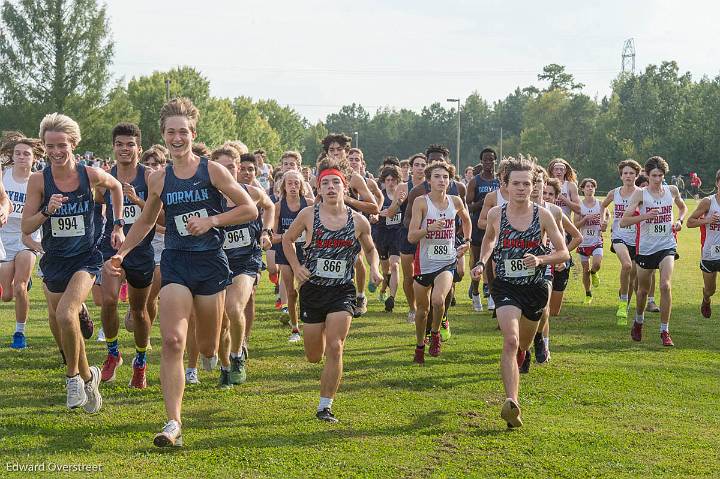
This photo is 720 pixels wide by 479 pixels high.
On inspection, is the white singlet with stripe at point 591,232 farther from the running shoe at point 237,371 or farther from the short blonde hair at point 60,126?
the short blonde hair at point 60,126

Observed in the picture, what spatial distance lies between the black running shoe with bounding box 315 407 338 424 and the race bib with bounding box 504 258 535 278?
1.87 m

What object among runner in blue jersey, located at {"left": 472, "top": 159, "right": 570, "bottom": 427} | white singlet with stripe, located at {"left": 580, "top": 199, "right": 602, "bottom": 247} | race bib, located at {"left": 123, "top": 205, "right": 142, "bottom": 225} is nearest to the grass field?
runner in blue jersey, located at {"left": 472, "top": 159, "right": 570, "bottom": 427}

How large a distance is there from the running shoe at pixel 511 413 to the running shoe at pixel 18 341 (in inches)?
236

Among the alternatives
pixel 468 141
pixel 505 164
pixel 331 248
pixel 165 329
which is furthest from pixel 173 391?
pixel 468 141

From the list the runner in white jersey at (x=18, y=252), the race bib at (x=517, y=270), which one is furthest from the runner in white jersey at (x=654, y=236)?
the runner in white jersey at (x=18, y=252)

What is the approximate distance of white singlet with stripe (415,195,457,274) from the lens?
975 cm

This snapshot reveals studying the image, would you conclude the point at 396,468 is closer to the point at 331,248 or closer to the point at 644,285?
the point at 331,248

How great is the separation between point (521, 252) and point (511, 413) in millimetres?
1452

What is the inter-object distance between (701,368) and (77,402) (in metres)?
6.44

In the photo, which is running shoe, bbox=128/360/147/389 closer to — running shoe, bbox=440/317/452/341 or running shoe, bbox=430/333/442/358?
running shoe, bbox=430/333/442/358

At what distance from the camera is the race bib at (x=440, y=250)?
9.73m

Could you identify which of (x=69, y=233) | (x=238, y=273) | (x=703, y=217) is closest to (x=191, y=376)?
(x=238, y=273)

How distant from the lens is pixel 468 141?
16138 centimetres

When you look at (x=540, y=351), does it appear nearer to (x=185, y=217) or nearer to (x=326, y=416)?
(x=326, y=416)
